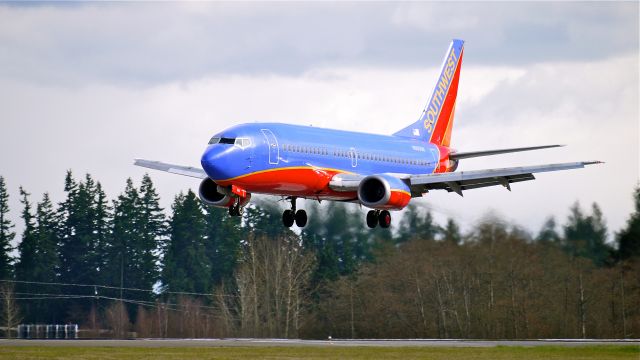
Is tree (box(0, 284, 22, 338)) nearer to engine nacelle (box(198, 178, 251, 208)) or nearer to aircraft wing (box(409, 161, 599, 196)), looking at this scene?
engine nacelle (box(198, 178, 251, 208))

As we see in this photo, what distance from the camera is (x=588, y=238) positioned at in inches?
4023

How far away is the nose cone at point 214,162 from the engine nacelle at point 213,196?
15.0ft

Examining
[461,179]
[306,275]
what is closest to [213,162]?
[461,179]

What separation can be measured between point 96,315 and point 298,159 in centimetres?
6097

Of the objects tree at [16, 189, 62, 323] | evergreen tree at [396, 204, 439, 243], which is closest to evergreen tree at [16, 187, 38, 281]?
tree at [16, 189, 62, 323]

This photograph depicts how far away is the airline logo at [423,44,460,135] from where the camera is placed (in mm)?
95562

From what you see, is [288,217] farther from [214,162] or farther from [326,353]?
[214,162]

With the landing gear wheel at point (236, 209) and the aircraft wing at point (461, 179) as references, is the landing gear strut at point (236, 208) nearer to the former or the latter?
the landing gear wheel at point (236, 209)

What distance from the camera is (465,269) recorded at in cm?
10875

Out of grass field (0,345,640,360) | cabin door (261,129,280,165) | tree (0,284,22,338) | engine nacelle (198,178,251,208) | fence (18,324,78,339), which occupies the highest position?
cabin door (261,129,280,165)

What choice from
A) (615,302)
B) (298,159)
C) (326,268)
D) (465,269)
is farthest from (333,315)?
(298,159)

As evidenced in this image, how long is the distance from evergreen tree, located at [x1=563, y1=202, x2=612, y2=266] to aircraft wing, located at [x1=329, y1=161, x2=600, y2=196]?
1881 centimetres

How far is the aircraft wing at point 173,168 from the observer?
273ft

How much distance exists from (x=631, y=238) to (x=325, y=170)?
99.3 feet
